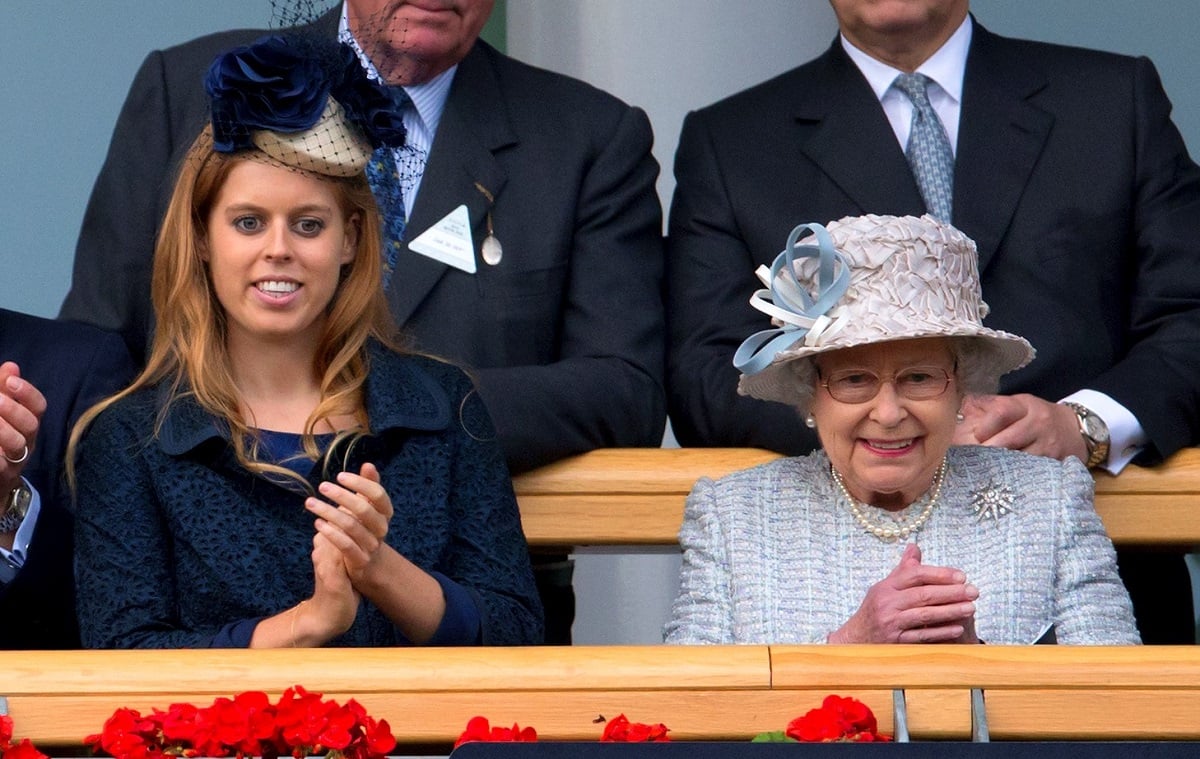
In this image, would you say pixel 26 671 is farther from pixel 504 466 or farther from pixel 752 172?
pixel 752 172

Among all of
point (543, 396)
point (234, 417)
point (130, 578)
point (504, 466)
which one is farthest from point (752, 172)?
point (130, 578)

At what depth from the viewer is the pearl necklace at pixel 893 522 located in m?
3.12

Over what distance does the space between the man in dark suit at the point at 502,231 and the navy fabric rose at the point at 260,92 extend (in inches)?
17.3

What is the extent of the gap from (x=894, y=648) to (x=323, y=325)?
103cm

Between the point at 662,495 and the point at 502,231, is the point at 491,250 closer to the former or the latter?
the point at 502,231

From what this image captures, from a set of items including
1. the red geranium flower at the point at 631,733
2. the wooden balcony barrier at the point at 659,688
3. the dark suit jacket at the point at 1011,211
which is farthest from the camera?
the dark suit jacket at the point at 1011,211

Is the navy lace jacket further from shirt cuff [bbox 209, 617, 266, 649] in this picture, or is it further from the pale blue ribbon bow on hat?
the pale blue ribbon bow on hat

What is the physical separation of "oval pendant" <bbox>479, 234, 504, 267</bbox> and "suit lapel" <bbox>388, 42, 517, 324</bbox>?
0.05 ft

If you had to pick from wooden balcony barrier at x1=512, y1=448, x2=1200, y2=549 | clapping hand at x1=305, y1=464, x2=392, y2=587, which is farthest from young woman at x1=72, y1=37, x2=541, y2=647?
wooden balcony barrier at x1=512, y1=448, x2=1200, y2=549

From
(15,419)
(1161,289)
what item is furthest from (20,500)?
(1161,289)

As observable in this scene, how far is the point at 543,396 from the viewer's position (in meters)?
3.37

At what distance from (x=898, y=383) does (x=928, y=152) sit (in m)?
0.79

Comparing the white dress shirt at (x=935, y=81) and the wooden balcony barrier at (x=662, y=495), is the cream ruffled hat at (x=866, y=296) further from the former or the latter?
the white dress shirt at (x=935, y=81)

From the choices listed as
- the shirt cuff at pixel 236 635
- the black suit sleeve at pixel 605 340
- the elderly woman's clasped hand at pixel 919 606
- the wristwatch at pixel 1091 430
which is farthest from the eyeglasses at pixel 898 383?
the shirt cuff at pixel 236 635
